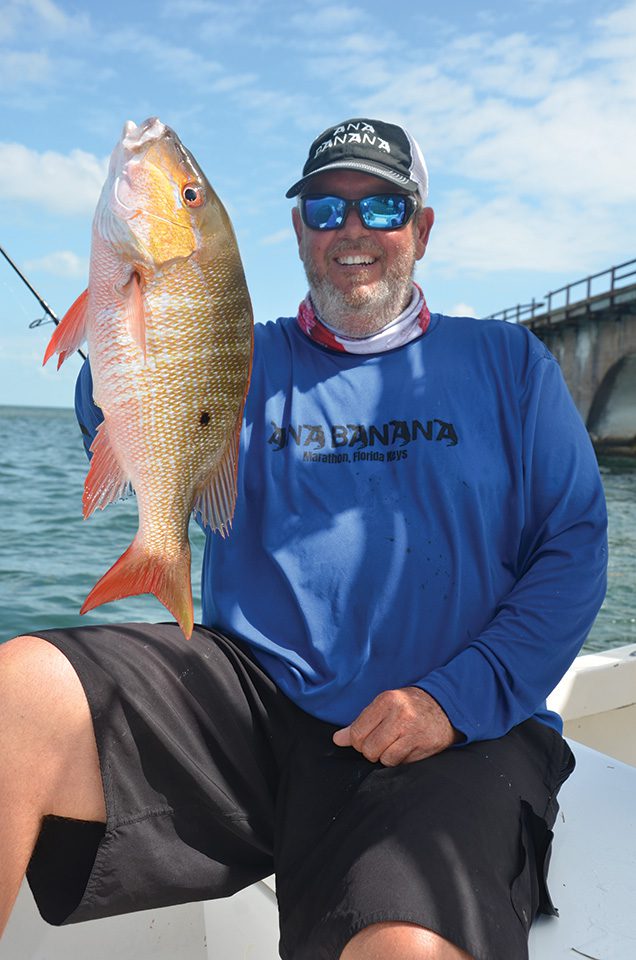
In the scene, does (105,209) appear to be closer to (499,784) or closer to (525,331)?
(525,331)

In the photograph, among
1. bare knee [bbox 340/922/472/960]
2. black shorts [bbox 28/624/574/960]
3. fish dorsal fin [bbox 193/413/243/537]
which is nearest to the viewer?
bare knee [bbox 340/922/472/960]

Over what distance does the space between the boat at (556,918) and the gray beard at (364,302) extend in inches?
63.5

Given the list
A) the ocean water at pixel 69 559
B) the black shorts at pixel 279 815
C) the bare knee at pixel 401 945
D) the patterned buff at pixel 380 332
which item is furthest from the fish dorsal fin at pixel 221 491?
the ocean water at pixel 69 559

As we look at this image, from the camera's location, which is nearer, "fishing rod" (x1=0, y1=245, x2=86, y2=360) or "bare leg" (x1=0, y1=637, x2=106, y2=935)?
"bare leg" (x1=0, y1=637, x2=106, y2=935)

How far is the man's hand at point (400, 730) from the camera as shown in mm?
2047

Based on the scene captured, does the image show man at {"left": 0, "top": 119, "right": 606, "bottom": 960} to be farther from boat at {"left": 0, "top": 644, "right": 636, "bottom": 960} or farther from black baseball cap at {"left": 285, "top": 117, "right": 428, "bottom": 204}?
boat at {"left": 0, "top": 644, "right": 636, "bottom": 960}

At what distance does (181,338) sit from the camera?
6.20ft

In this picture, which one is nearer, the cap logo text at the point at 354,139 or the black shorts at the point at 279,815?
the black shorts at the point at 279,815

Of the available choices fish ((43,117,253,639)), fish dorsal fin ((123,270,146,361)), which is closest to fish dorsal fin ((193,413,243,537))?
fish ((43,117,253,639))

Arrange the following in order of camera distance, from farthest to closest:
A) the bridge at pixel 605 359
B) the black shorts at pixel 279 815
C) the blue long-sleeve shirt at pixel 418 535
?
the bridge at pixel 605 359 < the blue long-sleeve shirt at pixel 418 535 < the black shorts at pixel 279 815

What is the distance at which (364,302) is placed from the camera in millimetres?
2699

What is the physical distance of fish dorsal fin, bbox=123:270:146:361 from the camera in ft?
5.98

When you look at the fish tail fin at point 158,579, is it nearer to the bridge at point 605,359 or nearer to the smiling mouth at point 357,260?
the smiling mouth at point 357,260

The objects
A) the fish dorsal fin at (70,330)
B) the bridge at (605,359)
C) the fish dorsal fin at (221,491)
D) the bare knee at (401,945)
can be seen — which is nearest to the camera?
the bare knee at (401,945)
